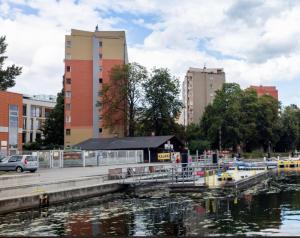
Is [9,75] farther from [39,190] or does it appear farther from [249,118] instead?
[249,118]

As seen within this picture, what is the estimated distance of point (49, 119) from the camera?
340 feet

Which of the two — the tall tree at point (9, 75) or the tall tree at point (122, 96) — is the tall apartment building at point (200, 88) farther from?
the tall tree at point (9, 75)

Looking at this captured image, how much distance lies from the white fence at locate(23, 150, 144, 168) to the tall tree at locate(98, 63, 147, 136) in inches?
1075

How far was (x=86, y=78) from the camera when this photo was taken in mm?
96750

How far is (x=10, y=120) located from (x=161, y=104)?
116 feet

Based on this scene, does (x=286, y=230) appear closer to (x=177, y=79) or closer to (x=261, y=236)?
(x=261, y=236)

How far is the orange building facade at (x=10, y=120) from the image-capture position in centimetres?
6334

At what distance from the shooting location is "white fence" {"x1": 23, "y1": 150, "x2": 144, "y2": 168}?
52.6 meters

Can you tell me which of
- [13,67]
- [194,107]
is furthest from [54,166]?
[194,107]

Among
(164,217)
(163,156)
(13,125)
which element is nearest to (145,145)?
(163,156)

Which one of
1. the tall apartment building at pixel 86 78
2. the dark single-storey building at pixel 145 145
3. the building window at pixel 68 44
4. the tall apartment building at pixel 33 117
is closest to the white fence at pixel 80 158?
the dark single-storey building at pixel 145 145

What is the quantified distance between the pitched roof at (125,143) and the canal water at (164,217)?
39073 mm

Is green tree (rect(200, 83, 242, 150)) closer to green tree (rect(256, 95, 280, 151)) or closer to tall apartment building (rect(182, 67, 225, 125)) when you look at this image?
green tree (rect(256, 95, 280, 151))

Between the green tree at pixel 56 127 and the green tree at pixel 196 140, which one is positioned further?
the green tree at pixel 56 127
